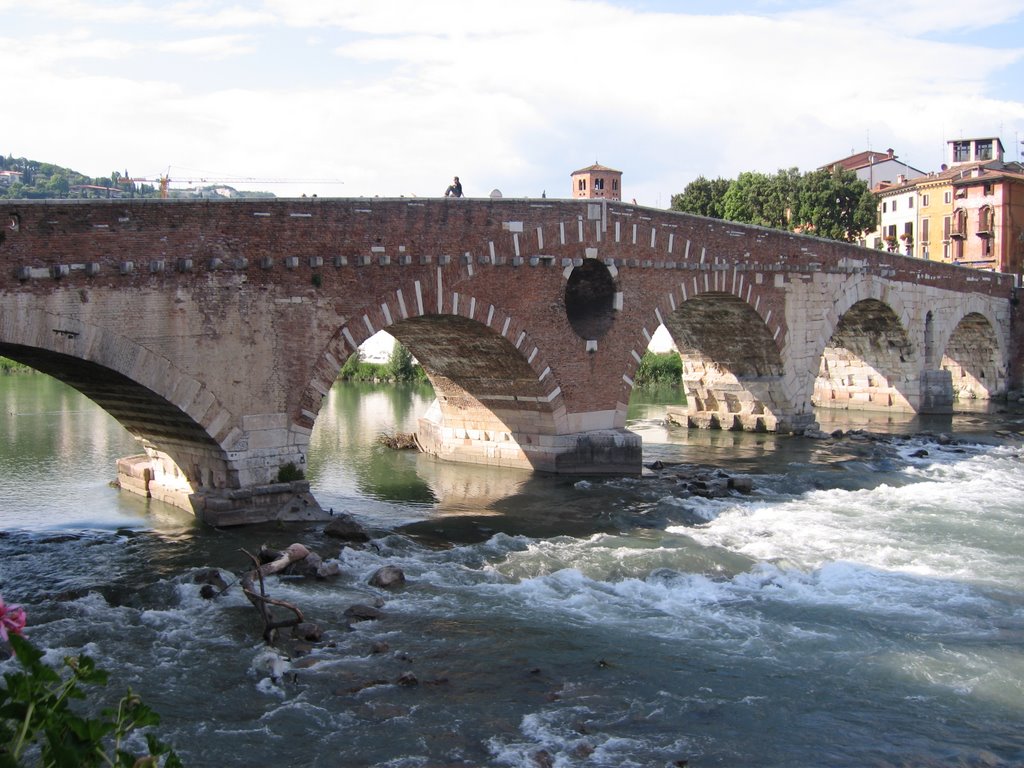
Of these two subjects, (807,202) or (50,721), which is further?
(807,202)

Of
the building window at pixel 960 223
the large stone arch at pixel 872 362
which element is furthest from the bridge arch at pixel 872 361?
the building window at pixel 960 223

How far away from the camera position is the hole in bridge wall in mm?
23094

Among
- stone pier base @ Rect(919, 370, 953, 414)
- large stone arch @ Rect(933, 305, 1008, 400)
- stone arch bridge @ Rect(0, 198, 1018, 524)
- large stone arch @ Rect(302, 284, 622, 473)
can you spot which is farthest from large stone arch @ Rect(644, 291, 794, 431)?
large stone arch @ Rect(933, 305, 1008, 400)

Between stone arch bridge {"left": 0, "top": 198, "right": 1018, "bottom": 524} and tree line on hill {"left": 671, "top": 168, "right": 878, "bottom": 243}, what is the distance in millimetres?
21971

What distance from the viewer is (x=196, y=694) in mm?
10344

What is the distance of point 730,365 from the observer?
30.6 m

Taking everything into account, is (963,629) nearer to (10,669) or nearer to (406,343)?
(10,669)

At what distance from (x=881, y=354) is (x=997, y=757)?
30.0 metres

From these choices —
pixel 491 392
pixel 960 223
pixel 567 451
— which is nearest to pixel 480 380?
pixel 491 392

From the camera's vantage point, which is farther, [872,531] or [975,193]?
[975,193]

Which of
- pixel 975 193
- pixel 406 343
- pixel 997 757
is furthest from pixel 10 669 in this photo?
pixel 975 193

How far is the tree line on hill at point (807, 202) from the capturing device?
54125 millimetres

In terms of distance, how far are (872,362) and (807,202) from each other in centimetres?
1810

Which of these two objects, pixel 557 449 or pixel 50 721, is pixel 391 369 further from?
pixel 50 721
